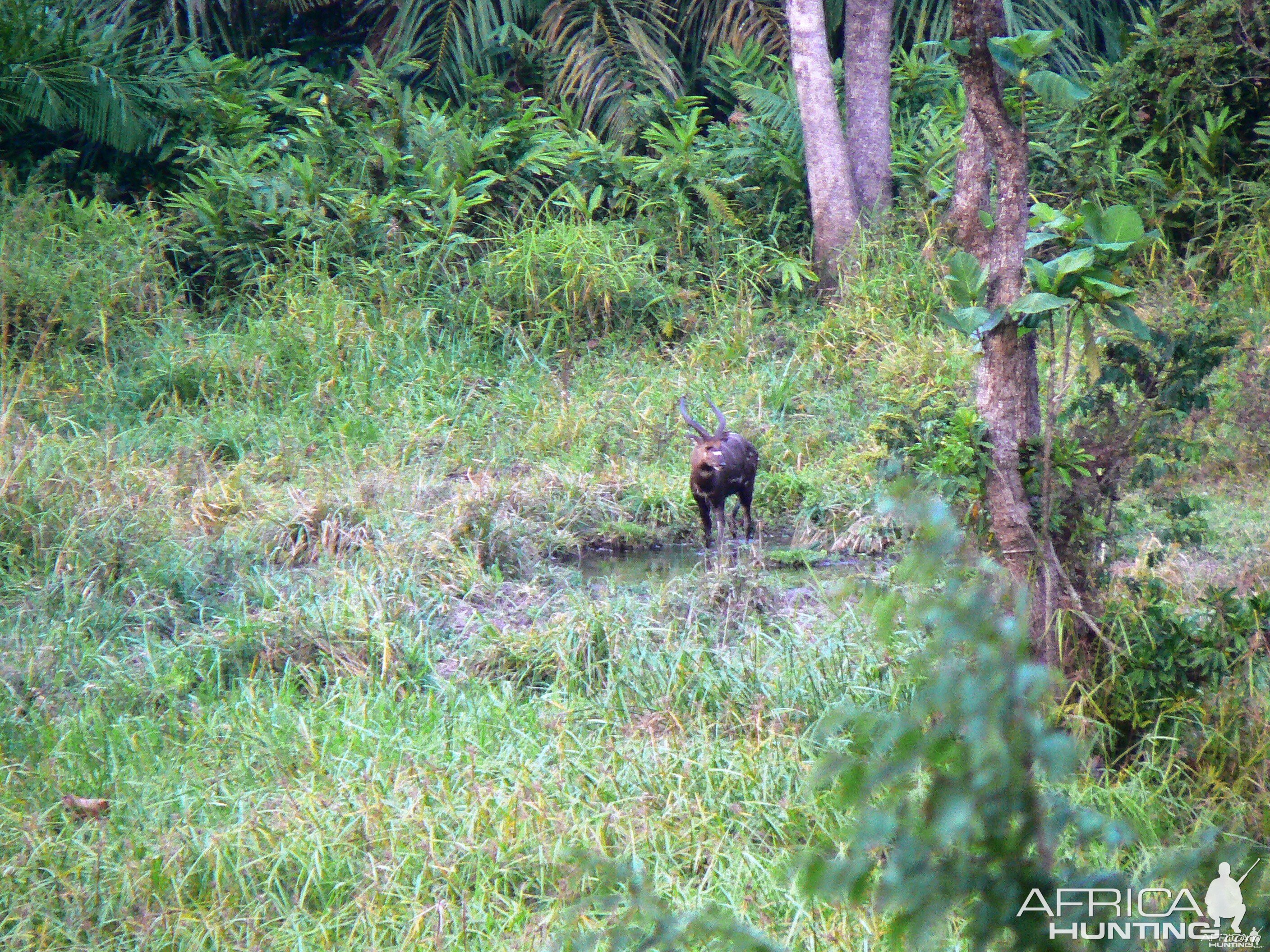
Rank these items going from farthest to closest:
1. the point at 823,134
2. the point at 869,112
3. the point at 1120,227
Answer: the point at 869,112 < the point at 823,134 < the point at 1120,227

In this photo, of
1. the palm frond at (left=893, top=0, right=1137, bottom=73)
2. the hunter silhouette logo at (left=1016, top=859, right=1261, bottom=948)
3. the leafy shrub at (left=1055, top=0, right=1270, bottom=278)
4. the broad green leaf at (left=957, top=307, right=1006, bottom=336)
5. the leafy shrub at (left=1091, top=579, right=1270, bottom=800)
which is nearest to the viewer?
the hunter silhouette logo at (left=1016, top=859, right=1261, bottom=948)

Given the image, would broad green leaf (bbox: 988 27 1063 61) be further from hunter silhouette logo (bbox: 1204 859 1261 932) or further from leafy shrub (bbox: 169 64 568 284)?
leafy shrub (bbox: 169 64 568 284)

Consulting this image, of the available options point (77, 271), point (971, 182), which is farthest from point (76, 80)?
point (971, 182)

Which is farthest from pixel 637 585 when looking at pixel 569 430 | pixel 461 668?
pixel 569 430

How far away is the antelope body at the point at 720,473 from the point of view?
6035 mm

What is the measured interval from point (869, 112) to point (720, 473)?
5.13m

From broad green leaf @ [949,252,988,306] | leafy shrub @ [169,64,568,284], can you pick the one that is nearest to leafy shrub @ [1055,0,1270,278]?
leafy shrub @ [169,64,568,284]

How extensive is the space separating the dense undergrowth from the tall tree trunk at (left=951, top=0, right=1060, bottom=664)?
0.42 feet

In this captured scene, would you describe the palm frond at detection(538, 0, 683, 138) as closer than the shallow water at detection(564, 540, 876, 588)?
No

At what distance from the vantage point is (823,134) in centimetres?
944

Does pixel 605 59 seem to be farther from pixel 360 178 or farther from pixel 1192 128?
pixel 1192 128

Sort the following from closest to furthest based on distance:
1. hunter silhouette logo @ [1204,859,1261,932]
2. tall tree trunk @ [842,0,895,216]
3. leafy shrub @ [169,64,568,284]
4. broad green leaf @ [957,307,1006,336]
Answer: hunter silhouette logo @ [1204,859,1261,932]
broad green leaf @ [957,307,1006,336]
leafy shrub @ [169,64,568,284]
tall tree trunk @ [842,0,895,216]

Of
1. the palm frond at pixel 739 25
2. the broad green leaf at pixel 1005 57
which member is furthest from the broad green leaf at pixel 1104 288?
the palm frond at pixel 739 25

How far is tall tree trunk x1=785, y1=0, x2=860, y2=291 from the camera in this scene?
30.9ft
